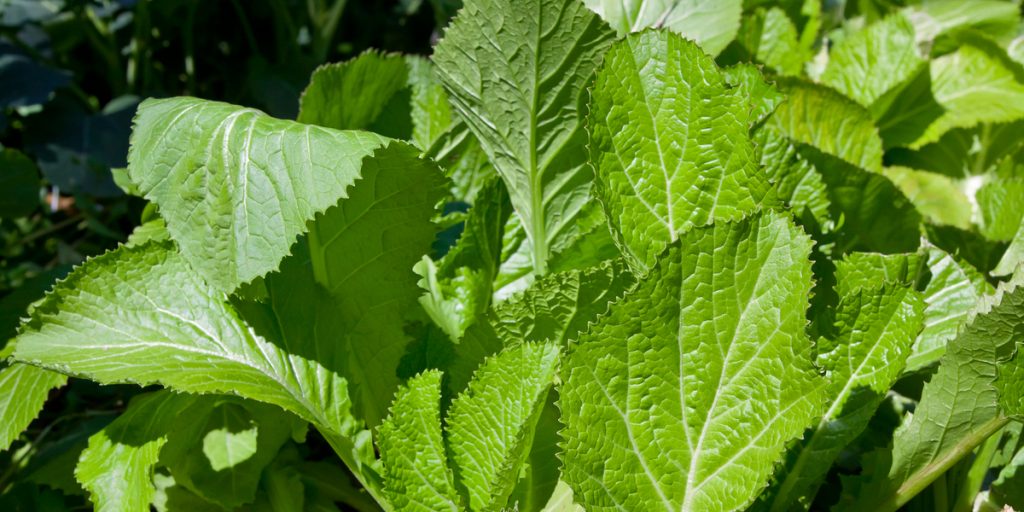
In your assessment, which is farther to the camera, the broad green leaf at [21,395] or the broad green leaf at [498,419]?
the broad green leaf at [21,395]

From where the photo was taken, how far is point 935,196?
1.52 meters

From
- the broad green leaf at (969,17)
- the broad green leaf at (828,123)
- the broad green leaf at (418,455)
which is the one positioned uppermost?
the broad green leaf at (969,17)

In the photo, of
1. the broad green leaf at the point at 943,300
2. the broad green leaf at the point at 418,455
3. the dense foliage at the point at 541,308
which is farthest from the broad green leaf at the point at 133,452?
the broad green leaf at the point at 943,300

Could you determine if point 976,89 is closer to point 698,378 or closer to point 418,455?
point 698,378

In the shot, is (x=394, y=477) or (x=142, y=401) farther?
(x=142, y=401)

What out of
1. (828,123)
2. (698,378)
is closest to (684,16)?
(828,123)

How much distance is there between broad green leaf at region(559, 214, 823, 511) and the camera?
829 mm

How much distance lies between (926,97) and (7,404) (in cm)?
155

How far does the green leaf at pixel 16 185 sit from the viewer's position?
173 cm

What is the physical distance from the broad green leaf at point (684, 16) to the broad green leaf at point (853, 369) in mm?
492

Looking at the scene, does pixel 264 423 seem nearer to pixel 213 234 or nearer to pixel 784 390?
pixel 213 234

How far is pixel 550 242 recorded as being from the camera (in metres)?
1.17

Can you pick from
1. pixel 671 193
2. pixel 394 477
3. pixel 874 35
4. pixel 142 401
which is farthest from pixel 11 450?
pixel 874 35

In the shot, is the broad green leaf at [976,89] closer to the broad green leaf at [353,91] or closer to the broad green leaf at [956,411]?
the broad green leaf at [956,411]
